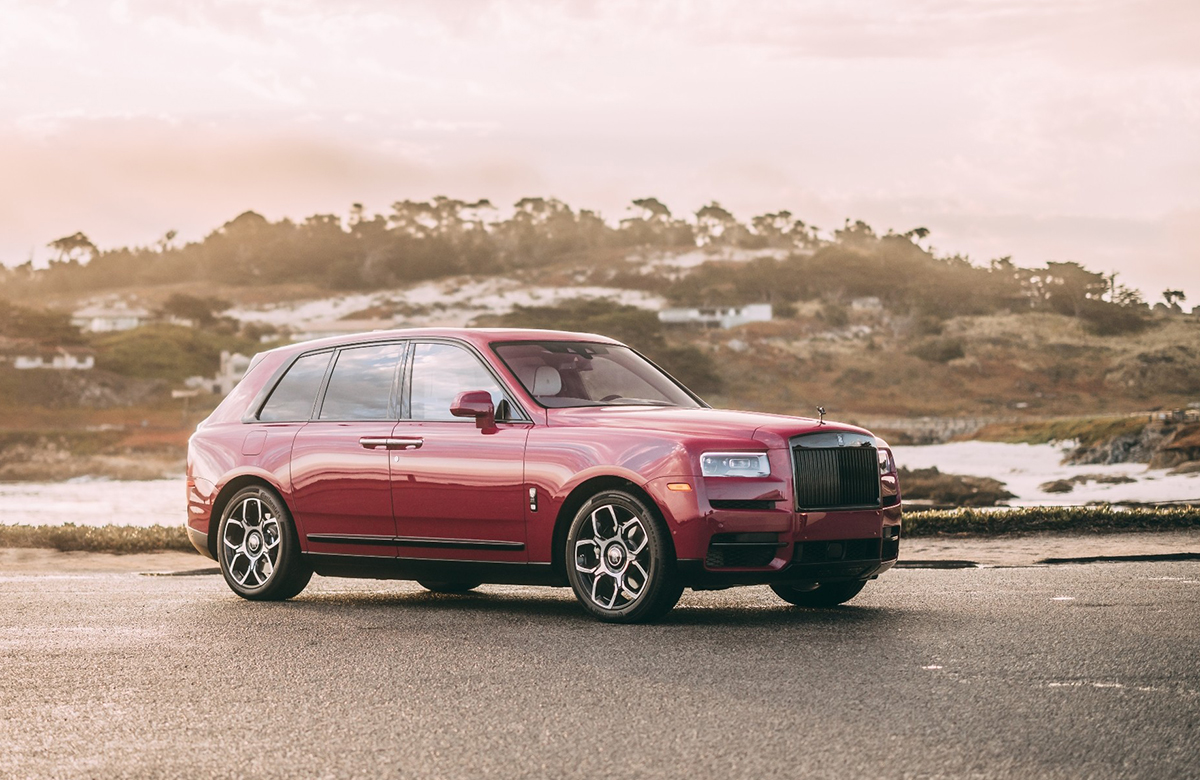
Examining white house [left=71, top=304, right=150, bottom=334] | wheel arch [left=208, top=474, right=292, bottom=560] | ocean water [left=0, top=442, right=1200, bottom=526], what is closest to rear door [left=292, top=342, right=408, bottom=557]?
wheel arch [left=208, top=474, right=292, bottom=560]

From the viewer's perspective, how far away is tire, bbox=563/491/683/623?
26.9 feet

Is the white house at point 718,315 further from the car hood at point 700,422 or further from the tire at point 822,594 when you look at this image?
the car hood at point 700,422

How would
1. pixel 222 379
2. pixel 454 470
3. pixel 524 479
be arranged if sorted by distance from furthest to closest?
pixel 222 379
pixel 454 470
pixel 524 479

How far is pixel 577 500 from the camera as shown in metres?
8.62

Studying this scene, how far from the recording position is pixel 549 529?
865cm

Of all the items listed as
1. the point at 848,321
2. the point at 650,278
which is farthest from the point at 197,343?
the point at 848,321

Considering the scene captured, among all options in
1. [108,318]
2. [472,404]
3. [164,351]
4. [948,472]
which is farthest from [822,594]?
[108,318]

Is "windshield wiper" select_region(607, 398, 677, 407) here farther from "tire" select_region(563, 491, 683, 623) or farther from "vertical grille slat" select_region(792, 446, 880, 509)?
"vertical grille slat" select_region(792, 446, 880, 509)

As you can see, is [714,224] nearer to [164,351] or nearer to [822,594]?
[164,351]

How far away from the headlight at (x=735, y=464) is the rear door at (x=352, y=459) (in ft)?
7.76

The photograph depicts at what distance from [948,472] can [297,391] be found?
6644cm

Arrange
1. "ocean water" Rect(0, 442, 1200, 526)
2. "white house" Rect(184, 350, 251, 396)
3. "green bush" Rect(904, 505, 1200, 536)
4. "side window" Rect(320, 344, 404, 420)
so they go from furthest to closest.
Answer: "white house" Rect(184, 350, 251, 396) → "ocean water" Rect(0, 442, 1200, 526) → "green bush" Rect(904, 505, 1200, 536) → "side window" Rect(320, 344, 404, 420)

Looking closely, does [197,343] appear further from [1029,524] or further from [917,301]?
[1029,524]

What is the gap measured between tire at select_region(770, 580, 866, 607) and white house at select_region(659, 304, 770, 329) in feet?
395
